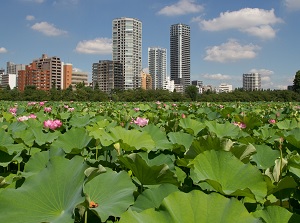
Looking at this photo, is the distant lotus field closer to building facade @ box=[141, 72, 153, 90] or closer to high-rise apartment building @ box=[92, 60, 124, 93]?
high-rise apartment building @ box=[92, 60, 124, 93]

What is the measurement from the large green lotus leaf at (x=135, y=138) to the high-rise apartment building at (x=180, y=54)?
109 metres

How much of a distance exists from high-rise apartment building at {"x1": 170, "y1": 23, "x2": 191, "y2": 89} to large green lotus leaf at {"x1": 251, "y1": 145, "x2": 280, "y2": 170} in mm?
109372

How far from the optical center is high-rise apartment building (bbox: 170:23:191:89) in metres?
109

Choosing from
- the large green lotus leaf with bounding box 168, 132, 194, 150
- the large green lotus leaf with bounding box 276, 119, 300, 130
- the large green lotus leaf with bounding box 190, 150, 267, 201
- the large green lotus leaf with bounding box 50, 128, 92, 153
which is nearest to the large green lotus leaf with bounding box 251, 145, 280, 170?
the large green lotus leaf with bounding box 168, 132, 194, 150

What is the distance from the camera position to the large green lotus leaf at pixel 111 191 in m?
0.67

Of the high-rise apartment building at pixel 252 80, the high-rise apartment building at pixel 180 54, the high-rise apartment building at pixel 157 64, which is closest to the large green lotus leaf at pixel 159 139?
the high-rise apartment building at pixel 180 54

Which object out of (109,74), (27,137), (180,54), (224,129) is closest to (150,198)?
(27,137)

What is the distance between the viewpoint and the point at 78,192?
0.65 metres

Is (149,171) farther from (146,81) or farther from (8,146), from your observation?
(146,81)

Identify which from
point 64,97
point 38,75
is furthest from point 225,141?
point 38,75

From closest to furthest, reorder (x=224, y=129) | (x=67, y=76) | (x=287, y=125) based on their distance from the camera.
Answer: (x=224, y=129) → (x=287, y=125) → (x=67, y=76)

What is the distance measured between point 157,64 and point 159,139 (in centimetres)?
11753

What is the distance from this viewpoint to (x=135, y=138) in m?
1.28

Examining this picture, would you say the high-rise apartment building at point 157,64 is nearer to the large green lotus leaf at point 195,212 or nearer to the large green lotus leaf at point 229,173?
the large green lotus leaf at point 229,173
